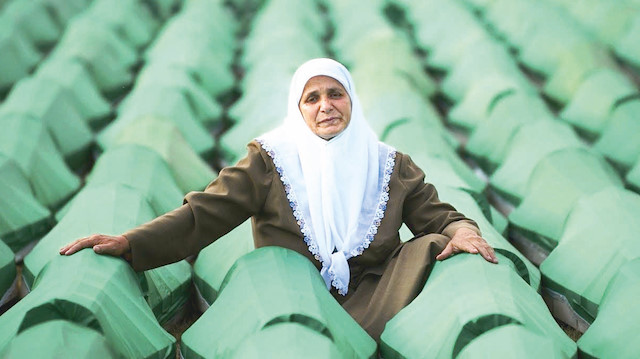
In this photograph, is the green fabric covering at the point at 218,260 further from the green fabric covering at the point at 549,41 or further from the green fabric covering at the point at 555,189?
the green fabric covering at the point at 549,41

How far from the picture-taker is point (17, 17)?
460 cm

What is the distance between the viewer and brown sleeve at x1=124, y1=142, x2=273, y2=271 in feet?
5.23

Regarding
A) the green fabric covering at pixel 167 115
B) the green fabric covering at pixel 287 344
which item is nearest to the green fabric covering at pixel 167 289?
the green fabric covering at pixel 287 344

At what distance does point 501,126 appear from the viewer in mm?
2873

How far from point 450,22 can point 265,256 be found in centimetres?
312

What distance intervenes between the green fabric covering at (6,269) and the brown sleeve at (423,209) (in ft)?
3.05

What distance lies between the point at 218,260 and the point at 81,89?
5.70 feet

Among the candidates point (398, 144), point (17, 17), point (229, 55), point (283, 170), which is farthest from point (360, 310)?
point (17, 17)

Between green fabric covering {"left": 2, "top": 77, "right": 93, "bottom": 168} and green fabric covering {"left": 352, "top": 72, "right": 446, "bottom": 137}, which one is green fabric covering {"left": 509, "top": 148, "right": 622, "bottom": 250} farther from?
green fabric covering {"left": 2, "top": 77, "right": 93, "bottom": 168}

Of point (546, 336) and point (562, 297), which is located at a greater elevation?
point (546, 336)

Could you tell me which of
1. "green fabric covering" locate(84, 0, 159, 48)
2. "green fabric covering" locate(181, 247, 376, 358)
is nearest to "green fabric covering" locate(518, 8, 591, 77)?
"green fabric covering" locate(84, 0, 159, 48)

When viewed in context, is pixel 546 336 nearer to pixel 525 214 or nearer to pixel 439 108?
pixel 525 214

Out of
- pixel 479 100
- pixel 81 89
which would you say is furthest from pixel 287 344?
pixel 81 89

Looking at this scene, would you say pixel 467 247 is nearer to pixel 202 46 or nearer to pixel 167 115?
pixel 167 115
